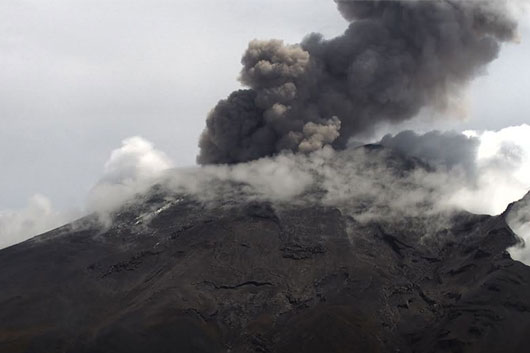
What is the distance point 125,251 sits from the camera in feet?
542

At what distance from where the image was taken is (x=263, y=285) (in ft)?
494

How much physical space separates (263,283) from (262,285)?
0.42m

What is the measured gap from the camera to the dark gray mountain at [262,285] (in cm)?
13538

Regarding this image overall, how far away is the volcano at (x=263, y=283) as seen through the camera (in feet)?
445

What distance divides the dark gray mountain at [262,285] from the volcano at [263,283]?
286mm

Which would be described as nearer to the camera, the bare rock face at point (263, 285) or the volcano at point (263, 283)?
the bare rock face at point (263, 285)

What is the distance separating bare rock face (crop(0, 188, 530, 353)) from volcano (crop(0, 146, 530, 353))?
0.90 feet

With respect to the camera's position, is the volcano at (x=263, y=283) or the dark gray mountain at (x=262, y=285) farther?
the volcano at (x=263, y=283)

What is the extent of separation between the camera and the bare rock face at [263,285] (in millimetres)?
135375

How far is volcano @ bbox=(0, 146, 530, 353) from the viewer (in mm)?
135500

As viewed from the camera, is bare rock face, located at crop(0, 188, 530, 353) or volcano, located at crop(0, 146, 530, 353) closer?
bare rock face, located at crop(0, 188, 530, 353)

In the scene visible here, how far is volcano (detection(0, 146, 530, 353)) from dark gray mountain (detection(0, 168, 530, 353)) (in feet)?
0.94

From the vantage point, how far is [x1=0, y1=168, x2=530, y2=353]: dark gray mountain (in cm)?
Result: 13538

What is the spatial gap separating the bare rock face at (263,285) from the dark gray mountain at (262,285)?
0.27 meters
